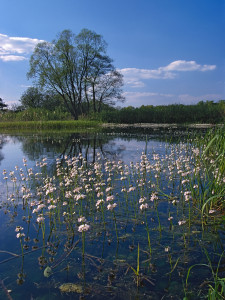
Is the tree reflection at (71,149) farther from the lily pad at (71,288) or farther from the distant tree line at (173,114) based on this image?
the distant tree line at (173,114)

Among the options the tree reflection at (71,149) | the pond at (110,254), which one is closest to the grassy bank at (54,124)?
the tree reflection at (71,149)

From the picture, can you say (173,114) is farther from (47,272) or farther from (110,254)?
(47,272)

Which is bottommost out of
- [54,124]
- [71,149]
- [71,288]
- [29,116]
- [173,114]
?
[71,288]

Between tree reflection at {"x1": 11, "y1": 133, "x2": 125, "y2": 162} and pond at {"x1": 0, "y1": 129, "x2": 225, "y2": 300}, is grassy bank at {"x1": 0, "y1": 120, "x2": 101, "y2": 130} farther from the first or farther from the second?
pond at {"x1": 0, "y1": 129, "x2": 225, "y2": 300}

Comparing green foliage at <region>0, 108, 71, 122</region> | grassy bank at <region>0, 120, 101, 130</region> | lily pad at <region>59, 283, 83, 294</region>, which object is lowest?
lily pad at <region>59, 283, 83, 294</region>

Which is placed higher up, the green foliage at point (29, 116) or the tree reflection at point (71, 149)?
the green foliage at point (29, 116)

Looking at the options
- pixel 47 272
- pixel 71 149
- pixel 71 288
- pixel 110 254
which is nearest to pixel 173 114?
pixel 71 149

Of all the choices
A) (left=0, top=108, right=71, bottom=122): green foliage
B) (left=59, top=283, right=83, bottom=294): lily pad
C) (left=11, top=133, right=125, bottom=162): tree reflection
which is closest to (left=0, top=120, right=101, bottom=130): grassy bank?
(left=0, top=108, right=71, bottom=122): green foliage

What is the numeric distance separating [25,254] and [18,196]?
3.64 metres

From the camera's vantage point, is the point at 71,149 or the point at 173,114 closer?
the point at 71,149

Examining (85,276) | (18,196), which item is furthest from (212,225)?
(18,196)

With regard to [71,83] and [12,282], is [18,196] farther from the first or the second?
[71,83]

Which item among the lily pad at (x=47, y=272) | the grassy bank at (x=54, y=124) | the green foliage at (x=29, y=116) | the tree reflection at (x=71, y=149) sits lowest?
the lily pad at (x=47, y=272)

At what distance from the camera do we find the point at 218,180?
6.19 m
